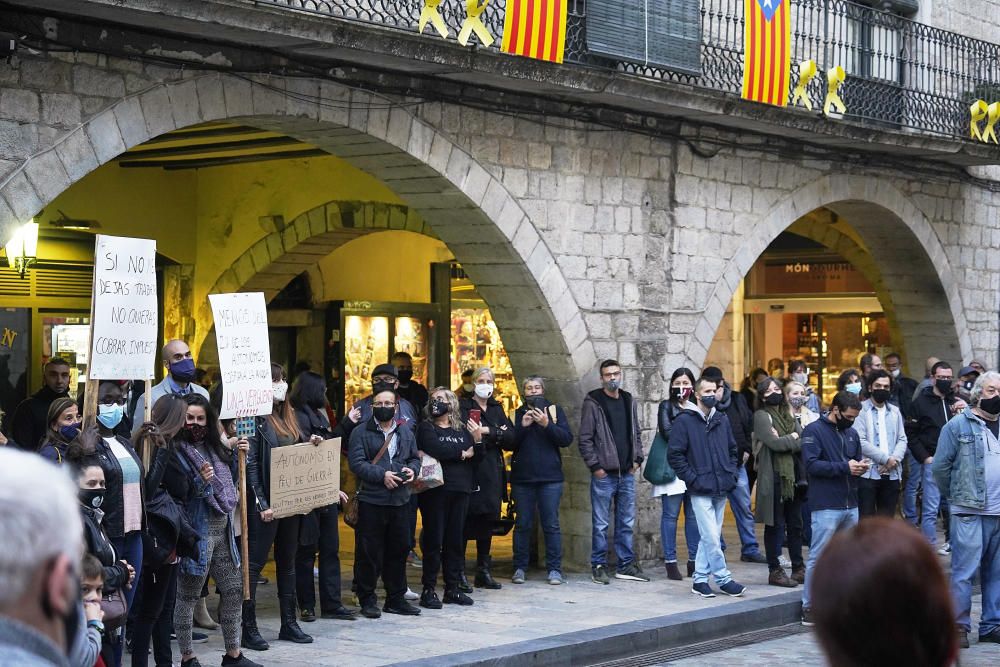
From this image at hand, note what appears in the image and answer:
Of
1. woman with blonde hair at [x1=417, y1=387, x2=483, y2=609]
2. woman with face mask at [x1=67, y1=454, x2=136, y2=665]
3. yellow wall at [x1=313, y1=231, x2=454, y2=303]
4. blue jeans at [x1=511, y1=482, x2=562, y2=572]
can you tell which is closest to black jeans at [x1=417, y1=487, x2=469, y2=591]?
woman with blonde hair at [x1=417, y1=387, x2=483, y2=609]

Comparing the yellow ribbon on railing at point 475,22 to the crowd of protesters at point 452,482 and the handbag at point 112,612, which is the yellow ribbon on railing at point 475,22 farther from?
the handbag at point 112,612

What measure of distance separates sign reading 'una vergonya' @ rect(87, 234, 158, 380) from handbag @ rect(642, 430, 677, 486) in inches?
193

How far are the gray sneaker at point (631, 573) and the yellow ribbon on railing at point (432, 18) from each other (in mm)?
4552

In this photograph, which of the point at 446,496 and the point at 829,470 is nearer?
the point at 829,470

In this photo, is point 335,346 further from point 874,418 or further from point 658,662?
point 658,662

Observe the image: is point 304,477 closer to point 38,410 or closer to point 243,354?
point 243,354

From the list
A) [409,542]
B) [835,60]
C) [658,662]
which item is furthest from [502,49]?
[835,60]

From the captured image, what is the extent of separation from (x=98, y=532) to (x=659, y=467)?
625 centimetres

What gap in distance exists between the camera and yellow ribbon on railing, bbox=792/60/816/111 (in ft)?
46.4

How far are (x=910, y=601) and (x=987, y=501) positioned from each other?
793 centimetres

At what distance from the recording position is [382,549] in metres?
10.5

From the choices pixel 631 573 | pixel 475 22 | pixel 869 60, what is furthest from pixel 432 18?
pixel 869 60

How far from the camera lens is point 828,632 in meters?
2.39

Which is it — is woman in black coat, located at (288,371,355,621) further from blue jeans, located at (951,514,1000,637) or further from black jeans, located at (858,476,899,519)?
black jeans, located at (858,476,899,519)
